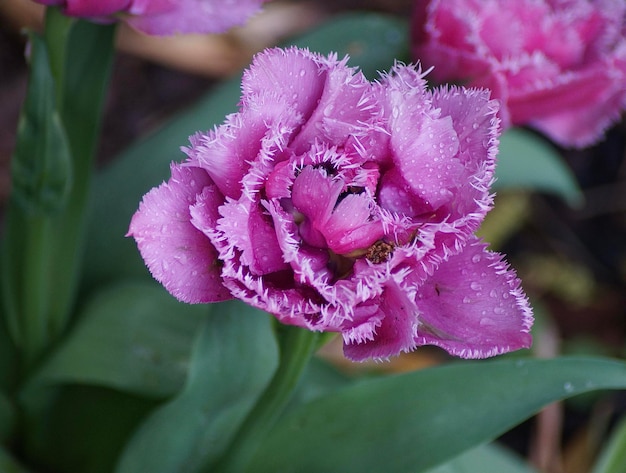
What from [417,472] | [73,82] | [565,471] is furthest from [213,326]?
[565,471]

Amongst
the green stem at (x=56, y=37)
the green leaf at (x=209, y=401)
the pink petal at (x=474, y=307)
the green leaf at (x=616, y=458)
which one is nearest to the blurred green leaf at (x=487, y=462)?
the green leaf at (x=616, y=458)

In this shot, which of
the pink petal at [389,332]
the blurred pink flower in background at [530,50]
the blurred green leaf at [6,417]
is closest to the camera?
the pink petal at [389,332]

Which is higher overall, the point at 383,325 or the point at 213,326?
the point at 383,325

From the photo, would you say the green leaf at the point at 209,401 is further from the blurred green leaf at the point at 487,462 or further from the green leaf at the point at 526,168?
the green leaf at the point at 526,168

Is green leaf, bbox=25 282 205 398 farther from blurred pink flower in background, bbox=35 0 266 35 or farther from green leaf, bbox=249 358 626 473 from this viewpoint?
blurred pink flower in background, bbox=35 0 266 35

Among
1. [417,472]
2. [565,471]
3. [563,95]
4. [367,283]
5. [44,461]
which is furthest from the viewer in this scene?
[565,471]

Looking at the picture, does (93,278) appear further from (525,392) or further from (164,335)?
(525,392)
